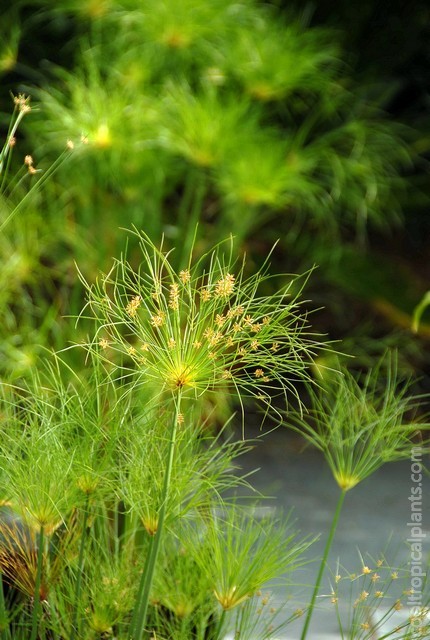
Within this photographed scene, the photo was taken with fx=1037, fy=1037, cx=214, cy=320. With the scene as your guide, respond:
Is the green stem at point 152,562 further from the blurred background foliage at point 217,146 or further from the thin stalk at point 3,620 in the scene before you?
the blurred background foliage at point 217,146

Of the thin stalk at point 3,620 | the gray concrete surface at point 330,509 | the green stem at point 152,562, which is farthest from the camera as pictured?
the gray concrete surface at point 330,509

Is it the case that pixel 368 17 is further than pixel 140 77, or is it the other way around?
pixel 368 17

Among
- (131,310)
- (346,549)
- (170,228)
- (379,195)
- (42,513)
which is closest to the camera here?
(131,310)

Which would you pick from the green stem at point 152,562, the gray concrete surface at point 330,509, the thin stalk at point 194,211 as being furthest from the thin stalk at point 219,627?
the thin stalk at point 194,211

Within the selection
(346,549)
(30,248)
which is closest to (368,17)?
(30,248)

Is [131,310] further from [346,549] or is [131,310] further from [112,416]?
[346,549]

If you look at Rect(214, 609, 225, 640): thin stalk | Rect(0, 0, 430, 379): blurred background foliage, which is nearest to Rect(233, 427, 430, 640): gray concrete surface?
Rect(0, 0, 430, 379): blurred background foliage

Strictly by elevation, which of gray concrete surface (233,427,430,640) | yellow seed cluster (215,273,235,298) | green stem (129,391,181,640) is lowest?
gray concrete surface (233,427,430,640)

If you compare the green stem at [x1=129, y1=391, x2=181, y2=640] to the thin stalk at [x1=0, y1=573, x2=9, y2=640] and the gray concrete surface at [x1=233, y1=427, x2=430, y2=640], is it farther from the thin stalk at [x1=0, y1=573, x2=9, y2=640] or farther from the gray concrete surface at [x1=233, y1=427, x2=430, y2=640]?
the gray concrete surface at [x1=233, y1=427, x2=430, y2=640]
